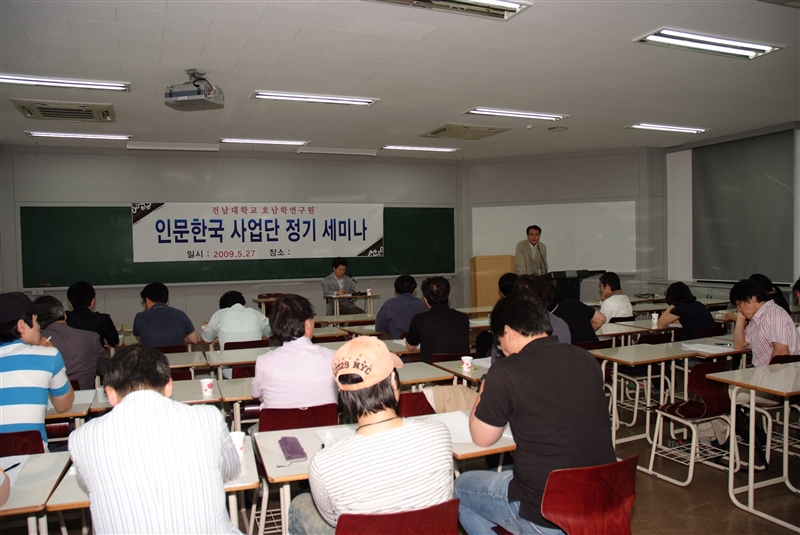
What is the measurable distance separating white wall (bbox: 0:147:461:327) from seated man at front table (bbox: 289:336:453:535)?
823 centimetres

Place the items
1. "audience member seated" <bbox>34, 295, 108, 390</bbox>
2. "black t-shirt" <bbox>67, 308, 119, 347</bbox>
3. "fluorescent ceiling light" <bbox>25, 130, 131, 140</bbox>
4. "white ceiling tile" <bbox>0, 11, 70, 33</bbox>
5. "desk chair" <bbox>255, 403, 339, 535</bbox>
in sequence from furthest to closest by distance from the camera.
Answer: "fluorescent ceiling light" <bbox>25, 130, 131, 140</bbox>, "black t-shirt" <bbox>67, 308, 119, 347</bbox>, "white ceiling tile" <bbox>0, 11, 70, 33</bbox>, "audience member seated" <bbox>34, 295, 108, 390</bbox>, "desk chair" <bbox>255, 403, 339, 535</bbox>

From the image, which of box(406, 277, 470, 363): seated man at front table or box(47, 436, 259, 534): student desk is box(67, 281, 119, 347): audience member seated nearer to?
box(406, 277, 470, 363): seated man at front table

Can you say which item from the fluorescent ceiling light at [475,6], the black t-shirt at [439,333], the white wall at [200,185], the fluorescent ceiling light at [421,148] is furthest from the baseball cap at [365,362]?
the white wall at [200,185]

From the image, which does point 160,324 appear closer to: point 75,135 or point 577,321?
point 577,321

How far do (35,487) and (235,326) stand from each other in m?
3.15

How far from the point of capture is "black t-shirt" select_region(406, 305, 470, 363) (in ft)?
15.0

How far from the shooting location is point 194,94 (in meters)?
5.21

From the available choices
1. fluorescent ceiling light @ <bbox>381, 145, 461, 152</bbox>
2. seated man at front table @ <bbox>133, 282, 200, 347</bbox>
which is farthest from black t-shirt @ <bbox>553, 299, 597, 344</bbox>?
fluorescent ceiling light @ <bbox>381, 145, 461, 152</bbox>

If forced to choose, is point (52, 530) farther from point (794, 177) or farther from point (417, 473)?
point (794, 177)

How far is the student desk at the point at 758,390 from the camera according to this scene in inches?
130

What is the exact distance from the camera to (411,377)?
372 centimetres

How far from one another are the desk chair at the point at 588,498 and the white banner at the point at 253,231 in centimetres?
846

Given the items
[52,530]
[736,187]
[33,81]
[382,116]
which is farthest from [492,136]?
[52,530]

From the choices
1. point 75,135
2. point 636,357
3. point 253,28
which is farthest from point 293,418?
point 75,135
